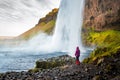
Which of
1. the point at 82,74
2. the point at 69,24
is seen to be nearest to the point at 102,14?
the point at 69,24

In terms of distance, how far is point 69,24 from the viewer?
531ft

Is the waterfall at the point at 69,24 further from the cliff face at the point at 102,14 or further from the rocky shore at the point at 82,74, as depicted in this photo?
the rocky shore at the point at 82,74

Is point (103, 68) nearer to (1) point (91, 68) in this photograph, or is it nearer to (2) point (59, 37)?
(1) point (91, 68)

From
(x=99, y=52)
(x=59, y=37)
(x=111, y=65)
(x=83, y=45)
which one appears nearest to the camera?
(x=111, y=65)

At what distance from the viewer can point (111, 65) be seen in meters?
34.4

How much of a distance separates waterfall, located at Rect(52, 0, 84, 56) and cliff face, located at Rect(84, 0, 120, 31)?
216 inches

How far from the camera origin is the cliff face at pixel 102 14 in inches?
4766

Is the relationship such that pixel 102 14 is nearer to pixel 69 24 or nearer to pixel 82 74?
pixel 69 24

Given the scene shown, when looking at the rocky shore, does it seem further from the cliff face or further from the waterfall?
the waterfall

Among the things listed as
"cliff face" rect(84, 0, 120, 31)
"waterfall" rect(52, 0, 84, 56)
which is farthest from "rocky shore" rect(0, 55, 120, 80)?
"waterfall" rect(52, 0, 84, 56)

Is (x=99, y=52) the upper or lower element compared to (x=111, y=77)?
upper

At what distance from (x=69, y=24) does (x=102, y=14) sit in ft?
113

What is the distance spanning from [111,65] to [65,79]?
224 inches

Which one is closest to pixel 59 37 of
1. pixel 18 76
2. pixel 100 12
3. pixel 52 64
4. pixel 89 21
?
pixel 89 21
